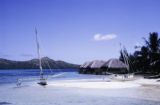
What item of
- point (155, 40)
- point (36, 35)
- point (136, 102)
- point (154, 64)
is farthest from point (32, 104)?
point (155, 40)

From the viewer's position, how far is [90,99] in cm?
2180

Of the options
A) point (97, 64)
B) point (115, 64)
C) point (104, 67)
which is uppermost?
point (97, 64)

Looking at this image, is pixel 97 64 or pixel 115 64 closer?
pixel 115 64

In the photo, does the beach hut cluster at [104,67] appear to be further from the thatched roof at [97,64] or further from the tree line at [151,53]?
the tree line at [151,53]

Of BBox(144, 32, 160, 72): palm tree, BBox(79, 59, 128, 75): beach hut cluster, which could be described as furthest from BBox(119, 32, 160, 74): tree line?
BBox(79, 59, 128, 75): beach hut cluster

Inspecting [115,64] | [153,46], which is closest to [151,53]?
[153,46]

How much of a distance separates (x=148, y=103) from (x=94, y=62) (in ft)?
176

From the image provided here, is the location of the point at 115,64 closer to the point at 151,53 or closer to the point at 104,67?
the point at 104,67

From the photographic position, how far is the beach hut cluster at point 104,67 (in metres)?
61.9

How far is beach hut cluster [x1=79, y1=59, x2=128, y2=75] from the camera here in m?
61.9

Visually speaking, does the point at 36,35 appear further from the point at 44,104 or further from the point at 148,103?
the point at 148,103

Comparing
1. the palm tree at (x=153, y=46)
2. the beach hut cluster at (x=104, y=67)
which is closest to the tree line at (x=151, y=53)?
the palm tree at (x=153, y=46)

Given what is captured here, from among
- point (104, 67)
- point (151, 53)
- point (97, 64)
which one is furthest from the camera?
point (97, 64)

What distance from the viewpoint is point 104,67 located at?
65875 millimetres
